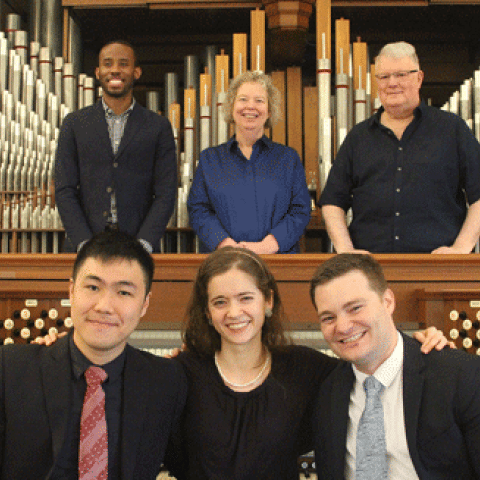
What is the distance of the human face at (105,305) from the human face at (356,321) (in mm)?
581

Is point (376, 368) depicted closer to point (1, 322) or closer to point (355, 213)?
point (355, 213)

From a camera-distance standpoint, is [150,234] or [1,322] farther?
[150,234]

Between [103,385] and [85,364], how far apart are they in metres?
0.08

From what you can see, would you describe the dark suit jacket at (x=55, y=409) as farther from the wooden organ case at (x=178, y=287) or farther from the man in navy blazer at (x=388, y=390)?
the wooden organ case at (x=178, y=287)

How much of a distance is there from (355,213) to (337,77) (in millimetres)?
1367

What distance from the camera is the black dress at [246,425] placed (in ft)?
6.67

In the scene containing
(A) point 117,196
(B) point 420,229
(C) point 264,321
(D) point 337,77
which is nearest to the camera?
(C) point 264,321

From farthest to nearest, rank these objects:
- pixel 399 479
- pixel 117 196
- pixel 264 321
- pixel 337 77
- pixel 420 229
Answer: pixel 337 77 < pixel 117 196 < pixel 420 229 < pixel 264 321 < pixel 399 479

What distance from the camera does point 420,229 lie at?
306cm

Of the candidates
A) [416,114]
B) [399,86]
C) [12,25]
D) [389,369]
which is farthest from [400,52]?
[12,25]

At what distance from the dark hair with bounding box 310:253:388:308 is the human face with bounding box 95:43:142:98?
176 centimetres

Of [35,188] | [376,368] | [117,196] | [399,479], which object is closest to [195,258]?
[117,196]

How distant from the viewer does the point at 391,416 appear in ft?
6.37

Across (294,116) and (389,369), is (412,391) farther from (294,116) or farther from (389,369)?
(294,116)
